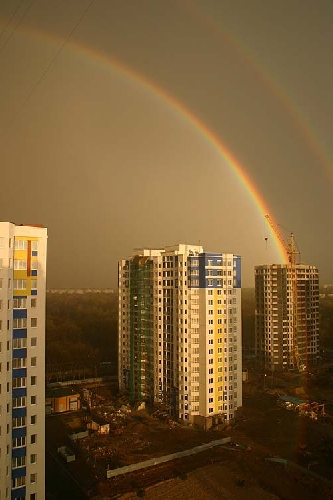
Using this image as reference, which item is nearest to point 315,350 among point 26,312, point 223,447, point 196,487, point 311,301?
point 311,301

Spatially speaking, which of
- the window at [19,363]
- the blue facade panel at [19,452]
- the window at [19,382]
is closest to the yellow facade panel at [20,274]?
the window at [19,363]

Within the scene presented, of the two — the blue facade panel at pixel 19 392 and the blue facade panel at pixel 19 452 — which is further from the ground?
the blue facade panel at pixel 19 392

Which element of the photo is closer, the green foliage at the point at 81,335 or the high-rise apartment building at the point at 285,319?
the high-rise apartment building at the point at 285,319

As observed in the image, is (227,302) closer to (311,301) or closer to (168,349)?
(168,349)

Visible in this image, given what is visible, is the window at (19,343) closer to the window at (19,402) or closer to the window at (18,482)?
the window at (19,402)

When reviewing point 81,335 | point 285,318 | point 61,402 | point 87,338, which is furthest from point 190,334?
point 81,335

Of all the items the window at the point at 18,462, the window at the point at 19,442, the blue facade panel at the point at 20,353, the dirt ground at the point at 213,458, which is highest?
the blue facade panel at the point at 20,353

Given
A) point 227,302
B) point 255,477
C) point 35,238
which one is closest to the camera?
point 35,238
